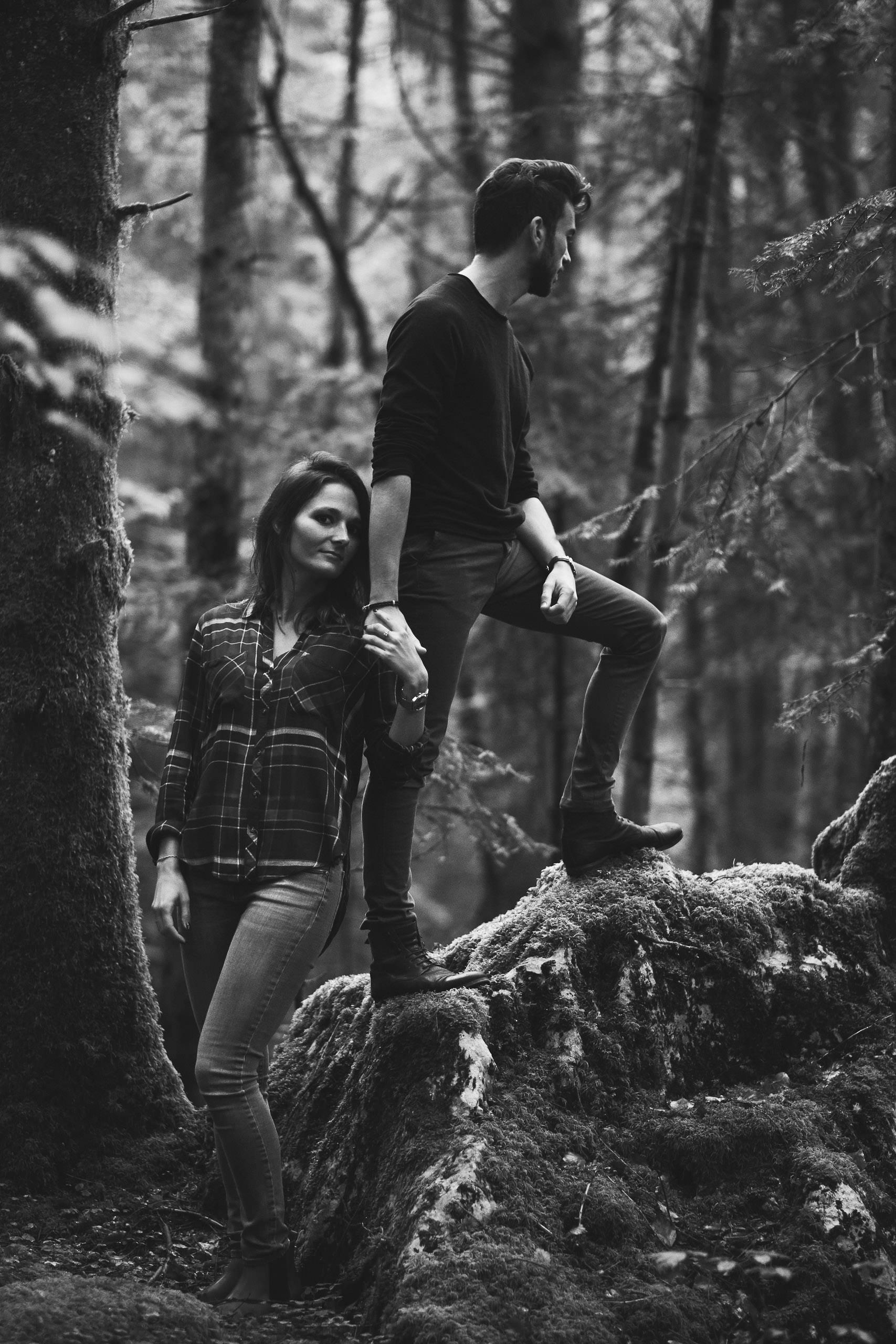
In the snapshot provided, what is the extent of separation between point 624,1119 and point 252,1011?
1289 millimetres

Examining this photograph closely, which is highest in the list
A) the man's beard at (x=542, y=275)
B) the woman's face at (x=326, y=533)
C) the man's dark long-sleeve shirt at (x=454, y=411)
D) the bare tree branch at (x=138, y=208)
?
the bare tree branch at (x=138, y=208)

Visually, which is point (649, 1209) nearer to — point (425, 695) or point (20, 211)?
point (425, 695)

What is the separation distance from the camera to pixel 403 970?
391 centimetres

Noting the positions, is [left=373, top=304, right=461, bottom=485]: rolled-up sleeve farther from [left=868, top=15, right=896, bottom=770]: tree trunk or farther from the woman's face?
[left=868, top=15, right=896, bottom=770]: tree trunk

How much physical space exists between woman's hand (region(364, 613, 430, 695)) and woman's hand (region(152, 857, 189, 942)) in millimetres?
890

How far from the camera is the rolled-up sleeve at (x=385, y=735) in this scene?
3668 mm

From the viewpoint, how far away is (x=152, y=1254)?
3764mm

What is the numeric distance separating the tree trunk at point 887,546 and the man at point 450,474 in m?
2.21

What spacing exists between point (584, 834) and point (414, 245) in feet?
35.3

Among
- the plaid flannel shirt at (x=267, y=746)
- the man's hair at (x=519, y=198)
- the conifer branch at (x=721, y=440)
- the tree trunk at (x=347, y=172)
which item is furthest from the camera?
the tree trunk at (x=347, y=172)

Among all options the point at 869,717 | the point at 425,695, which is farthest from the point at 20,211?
the point at 869,717

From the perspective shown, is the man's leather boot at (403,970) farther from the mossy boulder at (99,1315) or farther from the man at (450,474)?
the mossy boulder at (99,1315)

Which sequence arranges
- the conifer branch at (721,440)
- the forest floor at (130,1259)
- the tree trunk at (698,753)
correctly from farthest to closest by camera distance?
the tree trunk at (698,753) < the conifer branch at (721,440) < the forest floor at (130,1259)

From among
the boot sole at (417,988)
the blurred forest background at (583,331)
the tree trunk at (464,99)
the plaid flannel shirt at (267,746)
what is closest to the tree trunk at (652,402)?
the blurred forest background at (583,331)
